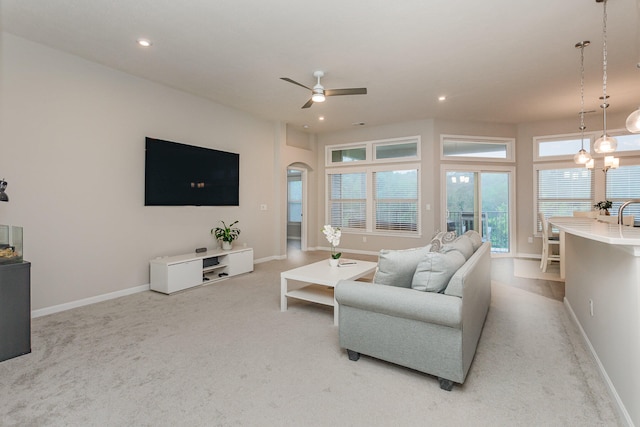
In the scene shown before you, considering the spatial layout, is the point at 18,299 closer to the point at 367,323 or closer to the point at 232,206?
the point at 367,323

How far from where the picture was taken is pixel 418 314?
199 centimetres

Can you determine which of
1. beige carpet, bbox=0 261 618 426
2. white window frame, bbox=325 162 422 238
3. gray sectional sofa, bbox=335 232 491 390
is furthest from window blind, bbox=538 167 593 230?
gray sectional sofa, bbox=335 232 491 390

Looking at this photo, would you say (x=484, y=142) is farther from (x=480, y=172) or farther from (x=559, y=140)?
(x=559, y=140)

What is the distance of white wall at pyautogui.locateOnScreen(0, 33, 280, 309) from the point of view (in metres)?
3.25

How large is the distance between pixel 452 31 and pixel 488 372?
10.4ft

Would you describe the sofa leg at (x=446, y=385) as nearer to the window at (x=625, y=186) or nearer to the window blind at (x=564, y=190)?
the window blind at (x=564, y=190)

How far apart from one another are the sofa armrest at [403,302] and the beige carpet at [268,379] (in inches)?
18.6

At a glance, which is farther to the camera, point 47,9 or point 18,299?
point 47,9

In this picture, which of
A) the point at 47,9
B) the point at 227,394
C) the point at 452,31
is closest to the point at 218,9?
the point at 47,9

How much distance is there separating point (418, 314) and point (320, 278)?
1.42 metres

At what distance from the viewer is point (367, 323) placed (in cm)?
226

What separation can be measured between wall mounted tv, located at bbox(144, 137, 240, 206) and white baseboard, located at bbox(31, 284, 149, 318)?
1.18m

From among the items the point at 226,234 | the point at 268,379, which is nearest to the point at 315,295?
the point at 268,379

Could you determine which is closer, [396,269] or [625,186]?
[396,269]
